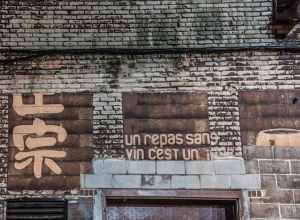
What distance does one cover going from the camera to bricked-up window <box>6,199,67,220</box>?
827 cm

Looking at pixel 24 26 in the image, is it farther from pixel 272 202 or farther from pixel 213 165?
pixel 272 202

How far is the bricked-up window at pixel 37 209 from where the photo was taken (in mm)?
8266

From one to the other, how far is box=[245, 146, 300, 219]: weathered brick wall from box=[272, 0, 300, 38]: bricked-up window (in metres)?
1.70

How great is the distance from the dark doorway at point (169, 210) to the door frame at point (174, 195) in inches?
5.9

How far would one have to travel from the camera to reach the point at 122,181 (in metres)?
8.35

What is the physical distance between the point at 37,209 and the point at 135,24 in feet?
9.55

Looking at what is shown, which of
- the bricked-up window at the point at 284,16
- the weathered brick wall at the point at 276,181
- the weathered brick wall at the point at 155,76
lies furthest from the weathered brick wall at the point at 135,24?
the weathered brick wall at the point at 276,181

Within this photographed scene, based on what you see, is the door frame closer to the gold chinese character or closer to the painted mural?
the painted mural

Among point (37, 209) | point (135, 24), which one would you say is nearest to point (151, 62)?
point (135, 24)

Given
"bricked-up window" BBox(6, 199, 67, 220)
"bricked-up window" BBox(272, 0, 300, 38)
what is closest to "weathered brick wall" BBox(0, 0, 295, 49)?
"bricked-up window" BBox(272, 0, 300, 38)

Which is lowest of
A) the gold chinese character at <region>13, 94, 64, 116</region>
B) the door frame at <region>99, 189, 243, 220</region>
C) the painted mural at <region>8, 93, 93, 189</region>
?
the door frame at <region>99, 189, 243, 220</region>

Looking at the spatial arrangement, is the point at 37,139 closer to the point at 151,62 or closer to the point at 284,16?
the point at 151,62

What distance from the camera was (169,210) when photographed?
335 inches

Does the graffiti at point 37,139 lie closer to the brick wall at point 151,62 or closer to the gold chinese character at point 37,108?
the gold chinese character at point 37,108
